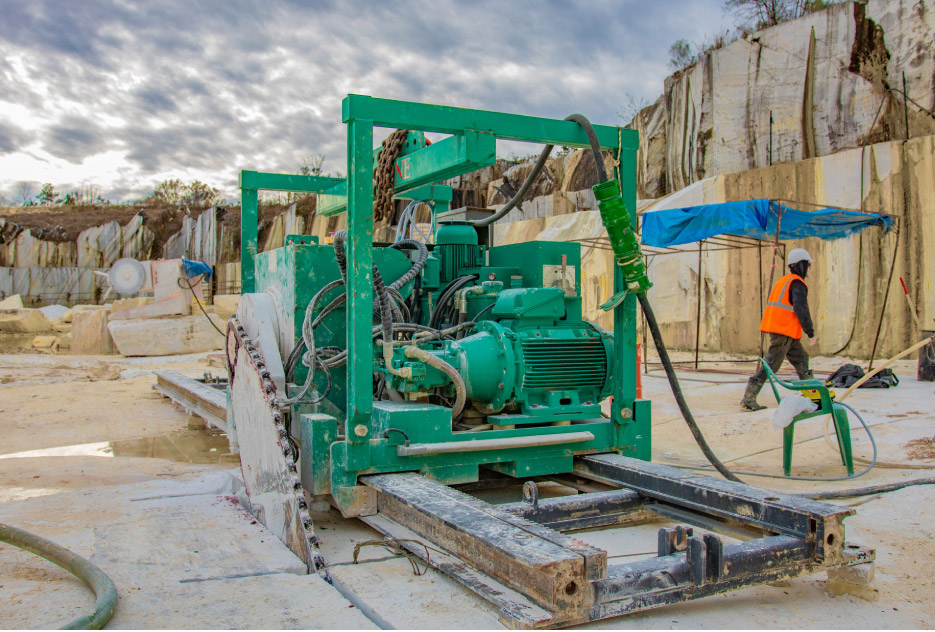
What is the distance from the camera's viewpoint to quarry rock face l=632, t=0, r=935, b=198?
1313 cm

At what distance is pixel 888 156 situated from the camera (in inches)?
481

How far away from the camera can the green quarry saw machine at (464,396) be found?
10.4ft

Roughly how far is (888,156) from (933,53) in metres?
2.22

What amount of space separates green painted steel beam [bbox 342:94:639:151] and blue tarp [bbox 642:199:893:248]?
5.54 metres

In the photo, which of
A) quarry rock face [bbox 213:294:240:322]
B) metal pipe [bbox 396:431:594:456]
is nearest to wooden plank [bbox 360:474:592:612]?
metal pipe [bbox 396:431:594:456]

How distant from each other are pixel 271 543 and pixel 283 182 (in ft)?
12.8

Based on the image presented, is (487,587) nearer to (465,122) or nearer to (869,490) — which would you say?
(465,122)

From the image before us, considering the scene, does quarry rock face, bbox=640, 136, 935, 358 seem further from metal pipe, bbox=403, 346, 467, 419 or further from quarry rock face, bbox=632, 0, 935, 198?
metal pipe, bbox=403, 346, 467, 419

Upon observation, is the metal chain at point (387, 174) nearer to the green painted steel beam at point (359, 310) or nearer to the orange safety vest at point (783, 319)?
the green painted steel beam at point (359, 310)

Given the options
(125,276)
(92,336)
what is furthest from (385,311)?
(125,276)

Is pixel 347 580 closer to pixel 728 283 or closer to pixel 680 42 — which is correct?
pixel 728 283

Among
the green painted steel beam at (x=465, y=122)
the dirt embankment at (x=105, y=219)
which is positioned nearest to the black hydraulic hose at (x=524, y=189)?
the green painted steel beam at (x=465, y=122)

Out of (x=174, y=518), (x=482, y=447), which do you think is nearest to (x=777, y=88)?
(x=482, y=447)

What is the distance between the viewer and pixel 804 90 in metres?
14.6
